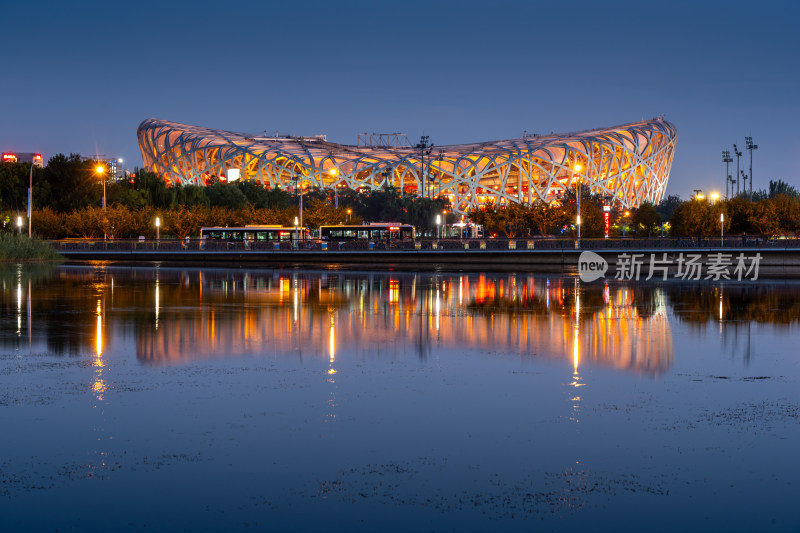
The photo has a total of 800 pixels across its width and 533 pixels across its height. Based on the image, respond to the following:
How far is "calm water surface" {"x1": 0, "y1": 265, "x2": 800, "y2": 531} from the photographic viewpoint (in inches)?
322

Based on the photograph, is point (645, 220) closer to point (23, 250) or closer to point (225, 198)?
point (225, 198)

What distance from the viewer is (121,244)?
7225 cm

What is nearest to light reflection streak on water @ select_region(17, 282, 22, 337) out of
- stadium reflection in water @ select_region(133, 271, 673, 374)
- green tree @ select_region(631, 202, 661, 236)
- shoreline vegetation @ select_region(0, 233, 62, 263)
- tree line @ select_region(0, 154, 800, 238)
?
stadium reflection in water @ select_region(133, 271, 673, 374)

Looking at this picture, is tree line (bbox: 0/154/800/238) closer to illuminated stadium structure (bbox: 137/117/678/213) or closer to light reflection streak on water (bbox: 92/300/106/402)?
illuminated stadium structure (bbox: 137/117/678/213)

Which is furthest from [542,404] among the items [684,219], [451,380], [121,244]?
[684,219]

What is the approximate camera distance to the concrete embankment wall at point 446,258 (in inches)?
2219

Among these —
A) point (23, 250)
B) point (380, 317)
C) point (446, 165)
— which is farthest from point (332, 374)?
point (446, 165)

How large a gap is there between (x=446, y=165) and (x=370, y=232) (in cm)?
6646

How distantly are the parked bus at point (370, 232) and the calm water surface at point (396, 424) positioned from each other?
55.0m

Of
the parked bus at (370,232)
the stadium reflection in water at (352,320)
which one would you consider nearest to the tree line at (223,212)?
the parked bus at (370,232)

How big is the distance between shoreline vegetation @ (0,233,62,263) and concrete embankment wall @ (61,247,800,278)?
272 inches

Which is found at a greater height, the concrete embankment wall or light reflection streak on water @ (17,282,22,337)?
the concrete embankment wall

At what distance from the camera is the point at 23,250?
60906mm

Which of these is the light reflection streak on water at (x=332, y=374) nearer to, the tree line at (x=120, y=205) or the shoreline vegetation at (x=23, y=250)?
the shoreline vegetation at (x=23, y=250)
